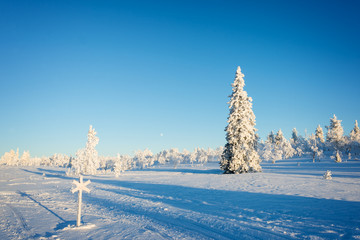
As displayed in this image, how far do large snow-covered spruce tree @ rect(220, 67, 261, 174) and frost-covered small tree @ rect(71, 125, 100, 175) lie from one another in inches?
1532

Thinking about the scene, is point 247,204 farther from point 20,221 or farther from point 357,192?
point 20,221

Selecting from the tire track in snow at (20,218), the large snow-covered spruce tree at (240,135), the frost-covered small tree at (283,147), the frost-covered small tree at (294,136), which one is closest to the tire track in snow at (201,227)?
the tire track in snow at (20,218)

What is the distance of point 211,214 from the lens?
34.9 ft

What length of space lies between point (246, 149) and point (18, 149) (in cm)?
20122

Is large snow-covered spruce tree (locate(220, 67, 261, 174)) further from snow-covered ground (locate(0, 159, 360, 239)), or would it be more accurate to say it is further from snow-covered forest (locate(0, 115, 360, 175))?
snow-covered ground (locate(0, 159, 360, 239))

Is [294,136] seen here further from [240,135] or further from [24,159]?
[24,159]

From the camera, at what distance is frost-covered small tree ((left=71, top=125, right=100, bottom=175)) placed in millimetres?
54750

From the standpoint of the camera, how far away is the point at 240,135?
2938 centimetres

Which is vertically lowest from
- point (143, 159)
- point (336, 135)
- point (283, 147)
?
point (143, 159)

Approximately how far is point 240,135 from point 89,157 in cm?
4244

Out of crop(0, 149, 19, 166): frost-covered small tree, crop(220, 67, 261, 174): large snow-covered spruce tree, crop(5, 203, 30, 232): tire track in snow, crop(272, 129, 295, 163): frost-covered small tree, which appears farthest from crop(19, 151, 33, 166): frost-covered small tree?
crop(5, 203, 30, 232): tire track in snow

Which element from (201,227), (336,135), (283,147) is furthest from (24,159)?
(336,135)

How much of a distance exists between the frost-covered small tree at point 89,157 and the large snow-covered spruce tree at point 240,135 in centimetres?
3890

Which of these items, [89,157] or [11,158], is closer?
[89,157]
